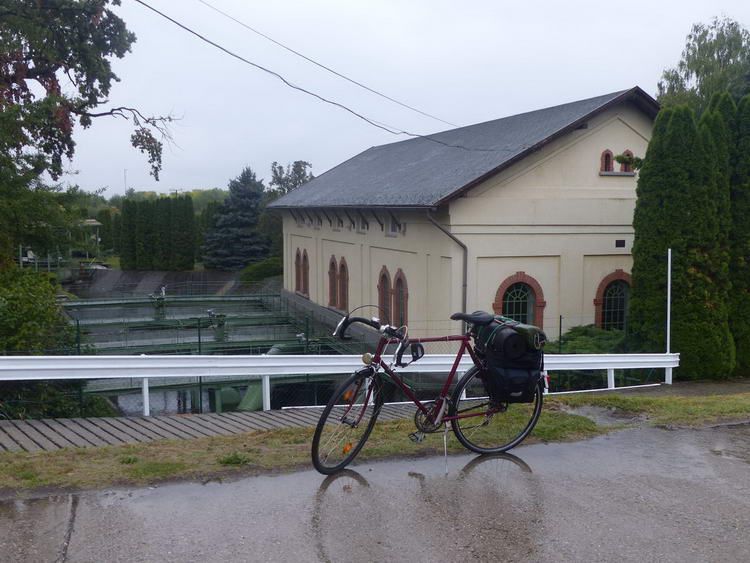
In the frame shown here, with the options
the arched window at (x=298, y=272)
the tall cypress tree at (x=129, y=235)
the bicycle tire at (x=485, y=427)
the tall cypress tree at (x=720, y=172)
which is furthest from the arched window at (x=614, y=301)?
the tall cypress tree at (x=129, y=235)

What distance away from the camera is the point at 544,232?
2167 cm

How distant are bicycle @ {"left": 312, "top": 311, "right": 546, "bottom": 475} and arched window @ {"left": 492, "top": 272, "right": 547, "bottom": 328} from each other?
46.6 ft

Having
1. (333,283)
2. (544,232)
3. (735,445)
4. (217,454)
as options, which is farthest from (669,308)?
(333,283)

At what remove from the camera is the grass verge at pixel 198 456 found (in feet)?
19.4

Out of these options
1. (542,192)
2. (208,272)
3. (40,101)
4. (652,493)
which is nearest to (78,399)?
(652,493)

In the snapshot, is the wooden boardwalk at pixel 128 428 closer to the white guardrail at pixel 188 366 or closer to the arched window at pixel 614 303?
the white guardrail at pixel 188 366

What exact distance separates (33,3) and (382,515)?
23.4 m

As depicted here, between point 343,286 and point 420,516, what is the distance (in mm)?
25278

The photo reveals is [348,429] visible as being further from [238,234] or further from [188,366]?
[238,234]

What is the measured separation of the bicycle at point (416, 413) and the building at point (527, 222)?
40.3 feet

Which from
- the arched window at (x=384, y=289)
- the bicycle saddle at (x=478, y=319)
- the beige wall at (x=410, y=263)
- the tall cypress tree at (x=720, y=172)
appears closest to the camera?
the bicycle saddle at (x=478, y=319)

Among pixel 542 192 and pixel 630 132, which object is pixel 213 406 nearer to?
pixel 542 192

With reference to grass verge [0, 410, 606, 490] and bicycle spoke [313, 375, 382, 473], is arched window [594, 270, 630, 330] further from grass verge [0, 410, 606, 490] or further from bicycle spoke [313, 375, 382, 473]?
bicycle spoke [313, 375, 382, 473]

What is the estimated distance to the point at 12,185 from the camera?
1838 centimetres
